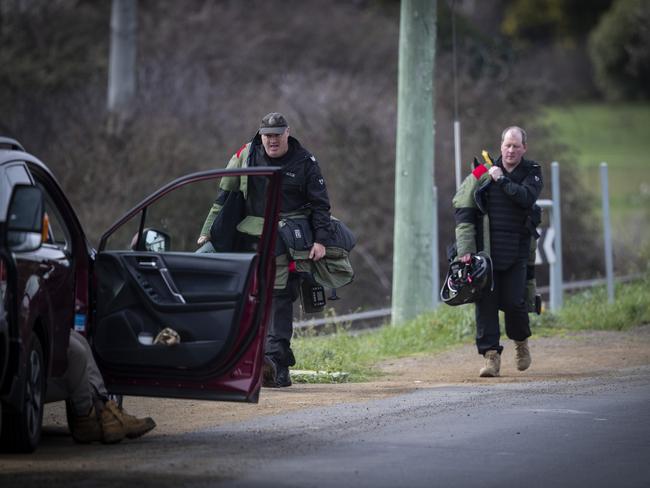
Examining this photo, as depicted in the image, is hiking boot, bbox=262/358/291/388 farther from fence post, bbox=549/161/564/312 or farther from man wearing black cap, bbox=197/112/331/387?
fence post, bbox=549/161/564/312

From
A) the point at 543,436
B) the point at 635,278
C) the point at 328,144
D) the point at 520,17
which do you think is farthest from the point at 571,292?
the point at 520,17

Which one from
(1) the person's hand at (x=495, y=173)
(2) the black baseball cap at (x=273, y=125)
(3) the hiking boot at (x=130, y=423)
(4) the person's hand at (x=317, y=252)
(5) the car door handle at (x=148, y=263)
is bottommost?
(3) the hiking boot at (x=130, y=423)

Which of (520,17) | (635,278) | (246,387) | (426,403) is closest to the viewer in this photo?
(246,387)

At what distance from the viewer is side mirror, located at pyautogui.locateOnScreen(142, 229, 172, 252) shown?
9.30 m

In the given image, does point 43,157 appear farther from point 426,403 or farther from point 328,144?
point 426,403

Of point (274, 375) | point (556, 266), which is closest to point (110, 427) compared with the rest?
point (274, 375)

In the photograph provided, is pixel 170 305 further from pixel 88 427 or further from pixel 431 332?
pixel 431 332

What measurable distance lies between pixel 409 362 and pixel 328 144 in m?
12.0

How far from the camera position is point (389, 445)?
8602 mm

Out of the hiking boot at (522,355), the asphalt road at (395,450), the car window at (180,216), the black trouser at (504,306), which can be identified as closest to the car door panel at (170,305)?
the asphalt road at (395,450)

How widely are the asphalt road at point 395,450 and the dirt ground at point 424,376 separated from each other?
39 centimetres

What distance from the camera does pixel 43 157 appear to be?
24.7 metres

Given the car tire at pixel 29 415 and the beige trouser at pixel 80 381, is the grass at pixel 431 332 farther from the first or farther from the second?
the car tire at pixel 29 415

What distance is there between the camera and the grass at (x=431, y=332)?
13.4 m
